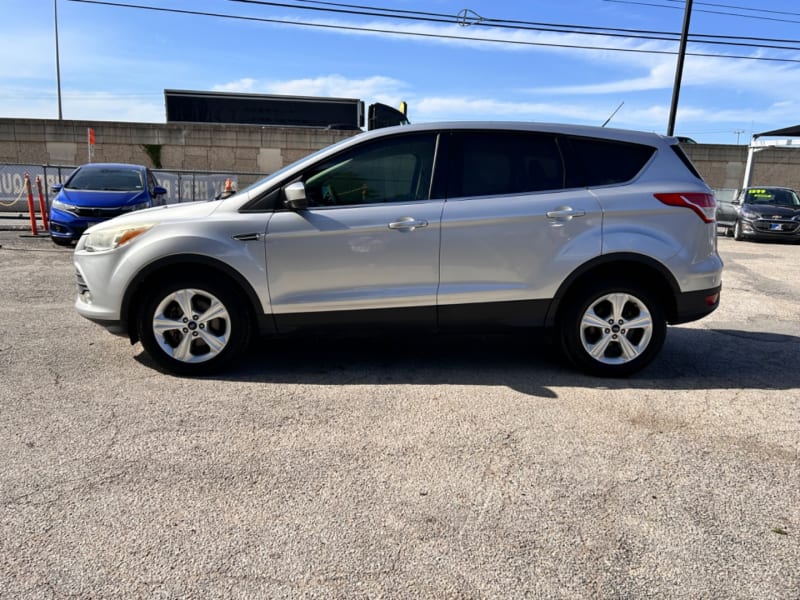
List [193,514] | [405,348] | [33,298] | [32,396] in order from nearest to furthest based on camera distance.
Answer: [193,514] < [32,396] < [405,348] < [33,298]

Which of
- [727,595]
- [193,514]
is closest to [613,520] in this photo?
[727,595]

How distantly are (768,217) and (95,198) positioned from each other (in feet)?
51.9

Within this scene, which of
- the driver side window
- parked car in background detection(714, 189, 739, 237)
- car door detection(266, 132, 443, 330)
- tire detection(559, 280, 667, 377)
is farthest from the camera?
parked car in background detection(714, 189, 739, 237)

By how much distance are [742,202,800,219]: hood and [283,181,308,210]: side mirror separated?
1556 cm

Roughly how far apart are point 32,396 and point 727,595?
13.2 feet

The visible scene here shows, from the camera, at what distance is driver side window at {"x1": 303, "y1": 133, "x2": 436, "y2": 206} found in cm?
444

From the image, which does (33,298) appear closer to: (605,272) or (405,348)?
(405,348)

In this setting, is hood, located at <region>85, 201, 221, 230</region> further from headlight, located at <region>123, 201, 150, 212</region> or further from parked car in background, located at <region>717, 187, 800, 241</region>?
parked car in background, located at <region>717, 187, 800, 241</region>

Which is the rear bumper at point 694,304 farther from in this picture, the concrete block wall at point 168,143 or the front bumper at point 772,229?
the concrete block wall at point 168,143

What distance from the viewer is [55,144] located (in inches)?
1012

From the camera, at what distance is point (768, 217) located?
52.4 feet

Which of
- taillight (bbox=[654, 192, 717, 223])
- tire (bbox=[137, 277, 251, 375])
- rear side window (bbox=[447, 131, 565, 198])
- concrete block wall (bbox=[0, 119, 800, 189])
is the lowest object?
tire (bbox=[137, 277, 251, 375])

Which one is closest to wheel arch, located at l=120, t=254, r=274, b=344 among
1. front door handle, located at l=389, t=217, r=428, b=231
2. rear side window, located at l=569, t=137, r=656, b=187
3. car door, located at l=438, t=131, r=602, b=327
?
front door handle, located at l=389, t=217, r=428, b=231

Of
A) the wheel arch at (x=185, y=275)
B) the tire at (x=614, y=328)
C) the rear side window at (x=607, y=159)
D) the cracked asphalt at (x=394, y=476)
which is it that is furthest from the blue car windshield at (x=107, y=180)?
the tire at (x=614, y=328)
